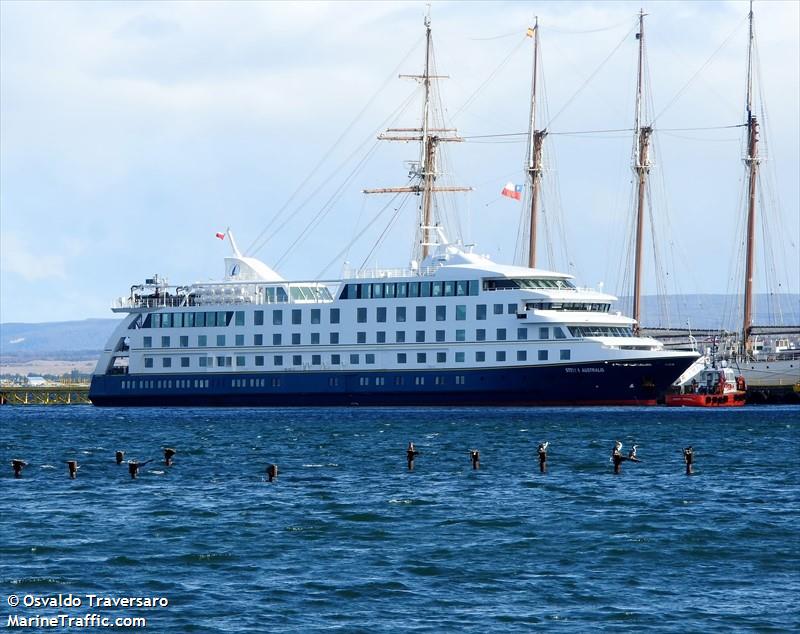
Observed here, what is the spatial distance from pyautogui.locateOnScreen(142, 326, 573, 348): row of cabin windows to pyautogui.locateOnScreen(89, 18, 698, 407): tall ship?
84 millimetres

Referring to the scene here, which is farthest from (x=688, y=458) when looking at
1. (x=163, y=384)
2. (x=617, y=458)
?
(x=163, y=384)

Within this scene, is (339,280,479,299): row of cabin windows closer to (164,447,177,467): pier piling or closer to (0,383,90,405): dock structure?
(0,383,90,405): dock structure

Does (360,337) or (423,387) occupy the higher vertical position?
(360,337)

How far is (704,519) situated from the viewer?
36438 mm

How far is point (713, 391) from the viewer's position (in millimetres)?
106562

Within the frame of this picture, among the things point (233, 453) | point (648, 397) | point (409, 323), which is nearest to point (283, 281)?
point (409, 323)

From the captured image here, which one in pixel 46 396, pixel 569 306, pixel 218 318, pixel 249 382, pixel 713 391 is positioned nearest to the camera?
pixel 569 306

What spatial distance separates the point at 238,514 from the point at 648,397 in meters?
59.2

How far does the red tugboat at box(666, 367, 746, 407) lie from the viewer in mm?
103938

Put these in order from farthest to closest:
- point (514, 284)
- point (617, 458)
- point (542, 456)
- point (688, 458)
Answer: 1. point (514, 284)
2. point (542, 456)
3. point (688, 458)
4. point (617, 458)

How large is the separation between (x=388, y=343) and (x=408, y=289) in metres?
3.62

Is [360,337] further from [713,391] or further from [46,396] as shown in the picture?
[46,396]

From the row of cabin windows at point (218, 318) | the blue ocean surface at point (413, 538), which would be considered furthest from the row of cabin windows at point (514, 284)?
the blue ocean surface at point (413, 538)

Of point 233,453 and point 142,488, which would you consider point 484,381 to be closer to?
point 233,453
